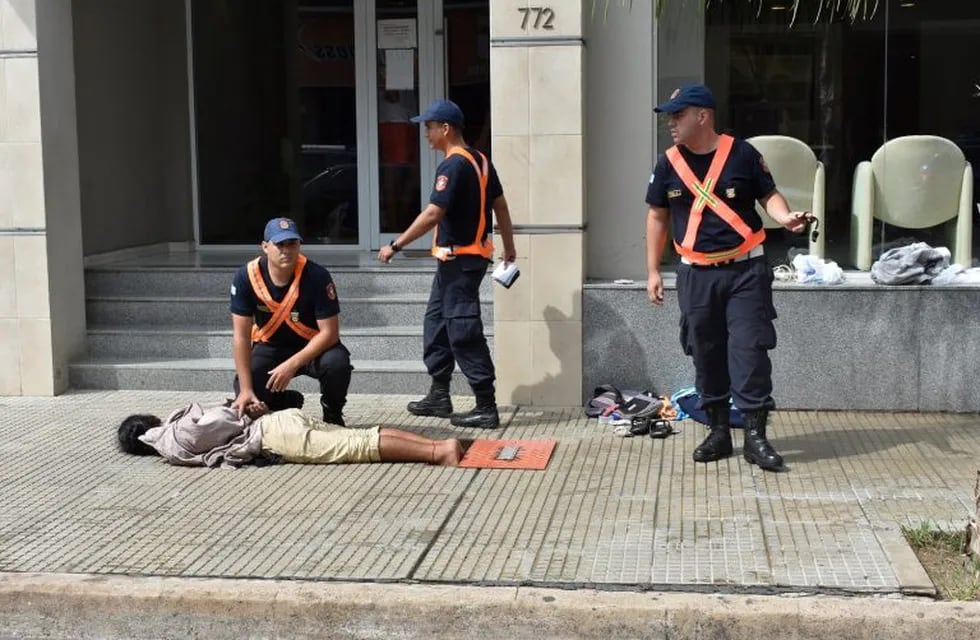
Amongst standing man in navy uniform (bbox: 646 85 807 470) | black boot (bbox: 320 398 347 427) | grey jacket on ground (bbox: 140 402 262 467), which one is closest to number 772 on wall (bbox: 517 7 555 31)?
standing man in navy uniform (bbox: 646 85 807 470)

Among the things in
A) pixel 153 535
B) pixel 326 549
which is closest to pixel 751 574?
pixel 326 549

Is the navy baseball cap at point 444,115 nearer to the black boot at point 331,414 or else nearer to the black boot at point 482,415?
the black boot at point 482,415

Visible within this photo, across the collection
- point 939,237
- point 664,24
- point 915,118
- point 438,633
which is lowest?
point 438,633

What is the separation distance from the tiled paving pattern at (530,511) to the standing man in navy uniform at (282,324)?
55 centimetres

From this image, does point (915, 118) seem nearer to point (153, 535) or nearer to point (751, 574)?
point (751, 574)

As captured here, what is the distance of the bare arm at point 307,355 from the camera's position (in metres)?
7.35

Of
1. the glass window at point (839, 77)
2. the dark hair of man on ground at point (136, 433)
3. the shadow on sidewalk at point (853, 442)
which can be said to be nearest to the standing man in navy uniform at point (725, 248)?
the shadow on sidewalk at point (853, 442)

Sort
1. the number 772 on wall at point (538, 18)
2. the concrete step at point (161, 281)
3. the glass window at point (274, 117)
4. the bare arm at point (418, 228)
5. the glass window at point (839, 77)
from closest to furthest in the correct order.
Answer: the bare arm at point (418, 228), the number 772 on wall at point (538, 18), the glass window at point (839, 77), the concrete step at point (161, 281), the glass window at point (274, 117)

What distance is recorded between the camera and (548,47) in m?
8.58

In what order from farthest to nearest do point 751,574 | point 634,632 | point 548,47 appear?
point 548,47 < point 751,574 < point 634,632

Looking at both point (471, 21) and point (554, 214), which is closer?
point (554, 214)

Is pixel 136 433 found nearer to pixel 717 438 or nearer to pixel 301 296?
pixel 301 296

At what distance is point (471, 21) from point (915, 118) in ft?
14.0

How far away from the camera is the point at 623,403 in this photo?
27.7 feet
